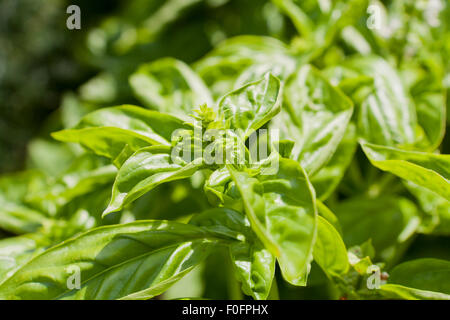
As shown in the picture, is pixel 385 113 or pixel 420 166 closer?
pixel 420 166

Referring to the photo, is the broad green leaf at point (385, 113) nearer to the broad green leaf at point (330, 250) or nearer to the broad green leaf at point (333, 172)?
the broad green leaf at point (333, 172)

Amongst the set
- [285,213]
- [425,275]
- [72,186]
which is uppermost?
[72,186]

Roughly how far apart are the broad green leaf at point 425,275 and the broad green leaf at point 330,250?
0.10 m

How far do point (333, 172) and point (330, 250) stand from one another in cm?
Result: 18

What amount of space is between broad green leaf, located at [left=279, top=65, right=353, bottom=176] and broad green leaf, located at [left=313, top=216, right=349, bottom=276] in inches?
4.3

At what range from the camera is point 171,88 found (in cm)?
96

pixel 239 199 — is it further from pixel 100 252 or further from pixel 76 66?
pixel 76 66

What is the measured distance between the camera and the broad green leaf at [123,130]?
74 centimetres

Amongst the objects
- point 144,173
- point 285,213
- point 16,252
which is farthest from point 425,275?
point 16,252

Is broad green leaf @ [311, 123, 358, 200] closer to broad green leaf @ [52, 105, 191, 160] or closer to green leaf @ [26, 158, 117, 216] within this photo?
broad green leaf @ [52, 105, 191, 160]

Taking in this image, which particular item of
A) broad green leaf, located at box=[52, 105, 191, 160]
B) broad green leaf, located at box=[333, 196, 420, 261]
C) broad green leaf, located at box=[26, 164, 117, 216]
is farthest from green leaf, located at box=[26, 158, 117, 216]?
broad green leaf, located at box=[333, 196, 420, 261]

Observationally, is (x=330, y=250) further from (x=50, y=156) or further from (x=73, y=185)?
(x=50, y=156)

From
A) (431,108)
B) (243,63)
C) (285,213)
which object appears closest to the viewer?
(285,213)
